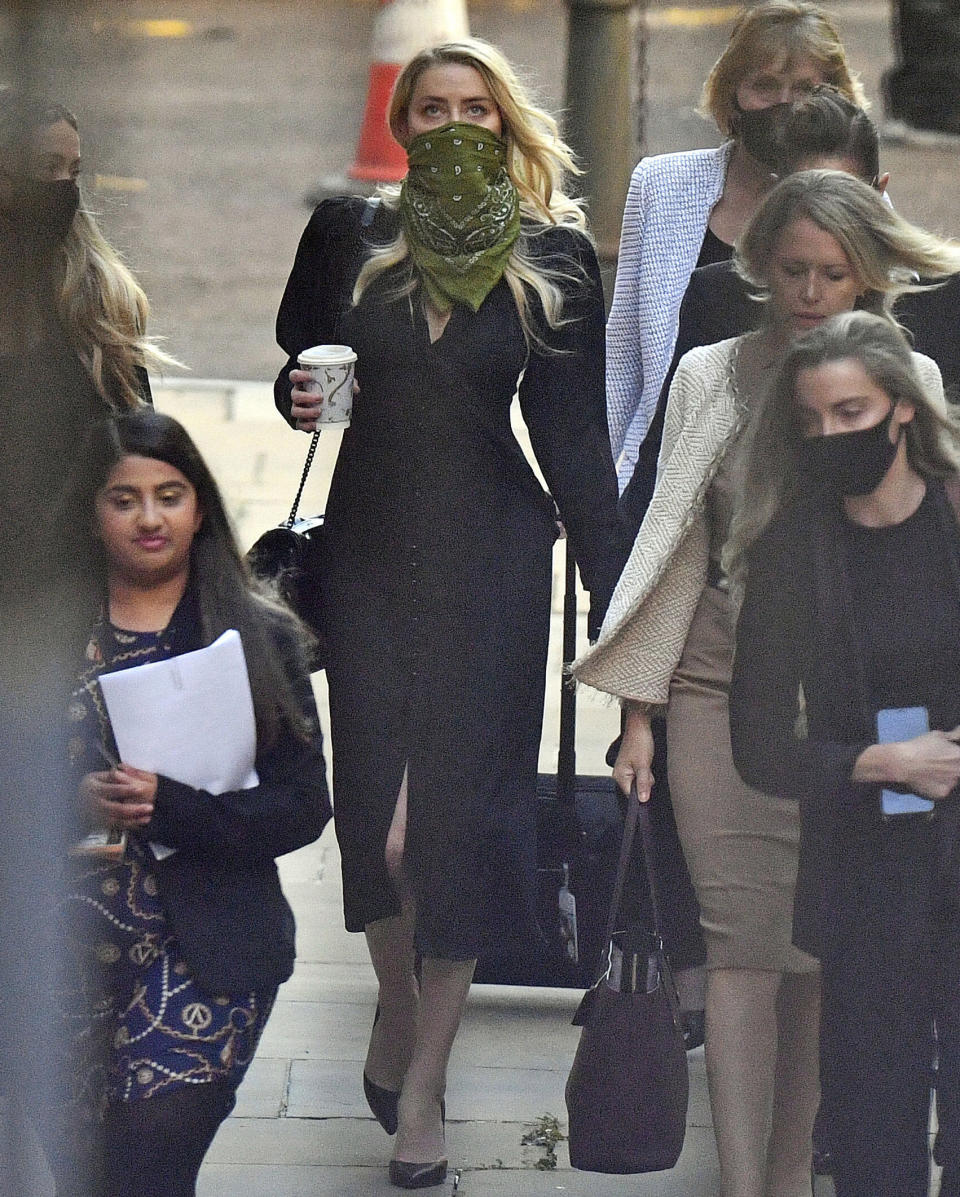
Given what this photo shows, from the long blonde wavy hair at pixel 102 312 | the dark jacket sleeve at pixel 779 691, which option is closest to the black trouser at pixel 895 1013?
the dark jacket sleeve at pixel 779 691

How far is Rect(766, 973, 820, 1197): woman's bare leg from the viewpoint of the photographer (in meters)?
3.02

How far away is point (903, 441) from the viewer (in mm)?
2559

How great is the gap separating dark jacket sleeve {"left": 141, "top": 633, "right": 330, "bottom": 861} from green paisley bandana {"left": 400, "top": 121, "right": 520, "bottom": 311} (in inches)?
30.4

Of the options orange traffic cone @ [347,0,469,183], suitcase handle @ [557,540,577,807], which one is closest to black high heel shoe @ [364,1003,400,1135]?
suitcase handle @ [557,540,577,807]

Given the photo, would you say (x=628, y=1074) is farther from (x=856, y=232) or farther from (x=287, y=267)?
(x=287, y=267)

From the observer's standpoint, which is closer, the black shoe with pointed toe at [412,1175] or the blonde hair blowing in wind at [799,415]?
the blonde hair blowing in wind at [799,415]

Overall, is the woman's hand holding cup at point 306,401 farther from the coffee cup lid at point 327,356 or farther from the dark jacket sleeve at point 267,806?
the dark jacket sleeve at point 267,806

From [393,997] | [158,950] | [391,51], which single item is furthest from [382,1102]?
[391,51]

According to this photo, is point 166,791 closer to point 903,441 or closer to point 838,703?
point 838,703

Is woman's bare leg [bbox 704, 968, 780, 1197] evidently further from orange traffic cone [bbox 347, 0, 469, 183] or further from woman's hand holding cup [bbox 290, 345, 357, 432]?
orange traffic cone [bbox 347, 0, 469, 183]

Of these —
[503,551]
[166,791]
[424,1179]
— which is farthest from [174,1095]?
[503,551]

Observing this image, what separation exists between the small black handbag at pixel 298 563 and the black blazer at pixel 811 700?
72cm

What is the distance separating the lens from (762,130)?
3340mm

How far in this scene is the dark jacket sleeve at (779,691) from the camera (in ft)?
8.36
